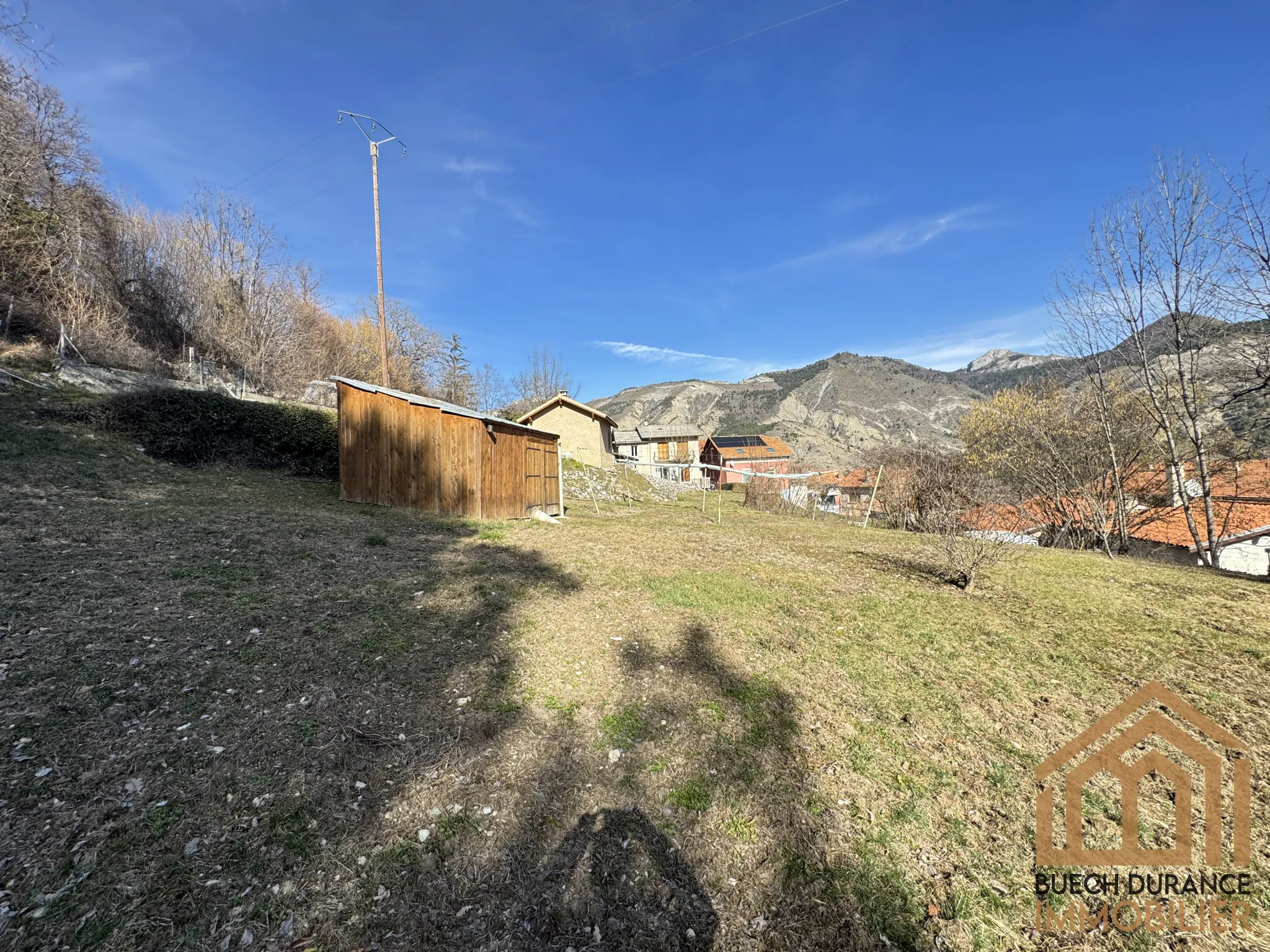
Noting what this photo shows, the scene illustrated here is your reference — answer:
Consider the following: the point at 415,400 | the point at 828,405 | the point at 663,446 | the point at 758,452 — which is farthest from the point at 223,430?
the point at 828,405

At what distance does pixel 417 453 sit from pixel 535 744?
9003mm

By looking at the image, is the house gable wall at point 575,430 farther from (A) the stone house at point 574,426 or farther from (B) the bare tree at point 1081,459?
(B) the bare tree at point 1081,459

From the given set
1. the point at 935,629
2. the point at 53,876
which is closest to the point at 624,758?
the point at 53,876

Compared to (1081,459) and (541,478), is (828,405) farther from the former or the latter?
(541,478)

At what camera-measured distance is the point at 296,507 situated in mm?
8742

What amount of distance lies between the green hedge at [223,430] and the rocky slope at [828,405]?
53.3 meters

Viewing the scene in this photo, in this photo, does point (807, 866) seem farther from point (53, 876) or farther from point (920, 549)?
point (920, 549)

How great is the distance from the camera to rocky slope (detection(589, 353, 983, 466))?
73.5 meters

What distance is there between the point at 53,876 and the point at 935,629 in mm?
6026

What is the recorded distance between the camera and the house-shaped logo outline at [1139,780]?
206 cm

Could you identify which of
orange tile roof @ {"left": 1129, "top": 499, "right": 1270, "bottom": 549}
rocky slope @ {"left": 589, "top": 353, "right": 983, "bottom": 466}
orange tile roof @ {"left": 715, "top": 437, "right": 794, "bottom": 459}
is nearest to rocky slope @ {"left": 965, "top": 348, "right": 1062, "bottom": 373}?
rocky slope @ {"left": 589, "top": 353, "right": 983, "bottom": 466}

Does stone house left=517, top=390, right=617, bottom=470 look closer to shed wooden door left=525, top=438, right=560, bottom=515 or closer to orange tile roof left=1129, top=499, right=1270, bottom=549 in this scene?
shed wooden door left=525, top=438, right=560, bottom=515

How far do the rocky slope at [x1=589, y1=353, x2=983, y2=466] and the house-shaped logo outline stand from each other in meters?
56.5

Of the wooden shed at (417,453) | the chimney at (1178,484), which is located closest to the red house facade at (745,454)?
the chimney at (1178,484)
